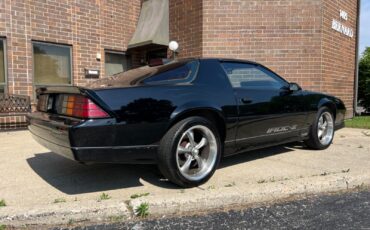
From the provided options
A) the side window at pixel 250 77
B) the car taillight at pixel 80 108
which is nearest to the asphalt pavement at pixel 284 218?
the car taillight at pixel 80 108

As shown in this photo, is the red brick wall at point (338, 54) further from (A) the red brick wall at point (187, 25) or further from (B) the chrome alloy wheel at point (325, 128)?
(B) the chrome alloy wheel at point (325, 128)

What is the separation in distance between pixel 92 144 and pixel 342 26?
29.7 feet

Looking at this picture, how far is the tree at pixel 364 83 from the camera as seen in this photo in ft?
39.5

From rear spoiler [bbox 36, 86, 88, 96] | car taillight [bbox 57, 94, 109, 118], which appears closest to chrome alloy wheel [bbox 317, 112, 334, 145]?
car taillight [bbox 57, 94, 109, 118]

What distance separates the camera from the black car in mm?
3221

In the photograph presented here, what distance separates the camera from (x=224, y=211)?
3328 millimetres

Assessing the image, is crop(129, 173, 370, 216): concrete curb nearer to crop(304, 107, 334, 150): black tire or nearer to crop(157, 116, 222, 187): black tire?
crop(157, 116, 222, 187): black tire

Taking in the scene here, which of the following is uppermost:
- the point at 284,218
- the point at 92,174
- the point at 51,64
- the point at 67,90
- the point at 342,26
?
the point at 342,26

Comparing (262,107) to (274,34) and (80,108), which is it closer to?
(80,108)

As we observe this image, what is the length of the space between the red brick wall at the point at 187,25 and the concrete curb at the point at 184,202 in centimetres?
569

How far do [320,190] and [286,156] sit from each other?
4.66ft

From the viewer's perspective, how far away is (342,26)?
9969mm

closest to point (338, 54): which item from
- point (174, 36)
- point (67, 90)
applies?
point (174, 36)

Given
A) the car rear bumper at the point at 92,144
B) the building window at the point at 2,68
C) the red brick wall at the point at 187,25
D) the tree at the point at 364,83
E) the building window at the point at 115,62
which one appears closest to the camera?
the car rear bumper at the point at 92,144
